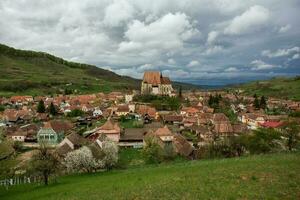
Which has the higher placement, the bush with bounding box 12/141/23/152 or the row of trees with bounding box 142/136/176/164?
the row of trees with bounding box 142/136/176/164

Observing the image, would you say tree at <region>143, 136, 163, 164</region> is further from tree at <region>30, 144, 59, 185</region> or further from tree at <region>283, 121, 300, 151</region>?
tree at <region>283, 121, 300, 151</region>

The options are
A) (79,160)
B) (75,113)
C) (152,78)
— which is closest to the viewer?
(79,160)

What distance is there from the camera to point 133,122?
98250 millimetres

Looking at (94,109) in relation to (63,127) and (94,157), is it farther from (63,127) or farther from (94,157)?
(94,157)

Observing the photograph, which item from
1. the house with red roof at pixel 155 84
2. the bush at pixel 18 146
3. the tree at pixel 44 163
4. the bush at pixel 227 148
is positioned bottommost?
the bush at pixel 18 146

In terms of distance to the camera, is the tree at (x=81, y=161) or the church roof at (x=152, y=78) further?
Result: the church roof at (x=152, y=78)

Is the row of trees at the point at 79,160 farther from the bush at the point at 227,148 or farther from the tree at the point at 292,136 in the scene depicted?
the tree at the point at 292,136

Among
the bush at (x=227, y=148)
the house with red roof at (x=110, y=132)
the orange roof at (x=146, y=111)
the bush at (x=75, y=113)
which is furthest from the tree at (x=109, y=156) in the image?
the bush at (x=75, y=113)

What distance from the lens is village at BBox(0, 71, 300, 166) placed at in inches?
2741

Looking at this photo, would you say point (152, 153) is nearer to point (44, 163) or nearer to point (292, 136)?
point (44, 163)

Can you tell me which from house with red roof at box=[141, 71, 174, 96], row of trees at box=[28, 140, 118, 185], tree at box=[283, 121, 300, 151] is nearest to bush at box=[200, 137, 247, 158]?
tree at box=[283, 121, 300, 151]

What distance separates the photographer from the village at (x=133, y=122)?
69625mm

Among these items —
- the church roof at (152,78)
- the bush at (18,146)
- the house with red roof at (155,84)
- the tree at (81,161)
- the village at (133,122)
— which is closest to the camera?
the tree at (81,161)

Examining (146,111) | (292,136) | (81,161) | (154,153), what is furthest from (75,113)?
(292,136)
